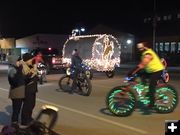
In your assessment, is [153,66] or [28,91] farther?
[153,66]

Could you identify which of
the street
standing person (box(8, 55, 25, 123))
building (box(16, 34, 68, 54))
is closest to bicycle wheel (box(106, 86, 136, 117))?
the street

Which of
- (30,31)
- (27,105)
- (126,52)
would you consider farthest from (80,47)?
(30,31)

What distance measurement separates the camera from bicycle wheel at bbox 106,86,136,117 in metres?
10.9

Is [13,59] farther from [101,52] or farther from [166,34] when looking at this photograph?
[166,34]

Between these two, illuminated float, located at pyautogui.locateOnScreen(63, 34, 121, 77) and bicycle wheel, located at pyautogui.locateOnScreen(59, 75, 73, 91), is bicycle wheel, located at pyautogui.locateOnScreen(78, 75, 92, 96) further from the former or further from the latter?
illuminated float, located at pyautogui.locateOnScreen(63, 34, 121, 77)

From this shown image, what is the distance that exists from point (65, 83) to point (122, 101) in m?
6.93

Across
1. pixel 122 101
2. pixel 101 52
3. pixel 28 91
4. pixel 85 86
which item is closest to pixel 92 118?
pixel 122 101

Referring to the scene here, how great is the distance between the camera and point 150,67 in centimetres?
1122

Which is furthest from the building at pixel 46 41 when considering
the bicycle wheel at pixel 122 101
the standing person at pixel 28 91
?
the standing person at pixel 28 91

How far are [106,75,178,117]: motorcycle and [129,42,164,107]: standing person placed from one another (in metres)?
0.20

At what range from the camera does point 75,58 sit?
16672mm

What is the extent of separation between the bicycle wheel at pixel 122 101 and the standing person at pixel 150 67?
54 cm

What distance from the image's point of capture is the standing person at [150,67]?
36.2 ft

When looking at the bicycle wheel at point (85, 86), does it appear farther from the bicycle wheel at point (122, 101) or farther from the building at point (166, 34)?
the building at point (166, 34)
